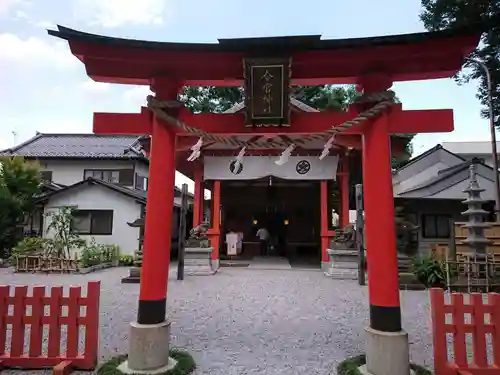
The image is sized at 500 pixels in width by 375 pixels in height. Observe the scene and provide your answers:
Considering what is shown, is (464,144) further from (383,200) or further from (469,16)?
(383,200)

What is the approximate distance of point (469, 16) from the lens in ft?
38.4

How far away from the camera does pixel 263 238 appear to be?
57.4 ft

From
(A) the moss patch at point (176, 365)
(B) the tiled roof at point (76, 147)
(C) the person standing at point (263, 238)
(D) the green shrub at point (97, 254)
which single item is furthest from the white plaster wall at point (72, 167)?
(A) the moss patch at point (176, 365)

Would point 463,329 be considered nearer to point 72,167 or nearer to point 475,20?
point 475,20

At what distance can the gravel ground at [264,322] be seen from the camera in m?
4.41

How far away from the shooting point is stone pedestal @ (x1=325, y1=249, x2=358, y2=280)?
443 inches

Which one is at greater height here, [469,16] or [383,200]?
[469,16]

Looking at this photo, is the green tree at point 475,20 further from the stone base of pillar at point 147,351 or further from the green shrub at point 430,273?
the stone base of pillar at point 147,351

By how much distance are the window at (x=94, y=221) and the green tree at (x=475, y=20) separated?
1585 cm

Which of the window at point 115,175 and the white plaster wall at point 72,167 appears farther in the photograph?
the white plaster wall at point 72,167

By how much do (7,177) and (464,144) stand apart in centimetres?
3698

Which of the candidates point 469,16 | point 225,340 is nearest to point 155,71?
point 225,340

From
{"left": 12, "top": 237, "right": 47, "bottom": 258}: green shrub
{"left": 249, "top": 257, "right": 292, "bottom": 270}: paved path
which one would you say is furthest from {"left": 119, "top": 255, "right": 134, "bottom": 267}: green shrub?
{"left": 249, "top": 257, "right": 292, "bottom": 270}: paved path

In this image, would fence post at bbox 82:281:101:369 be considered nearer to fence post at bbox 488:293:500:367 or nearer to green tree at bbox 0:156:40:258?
fence post at bbox 488:293:500:367
